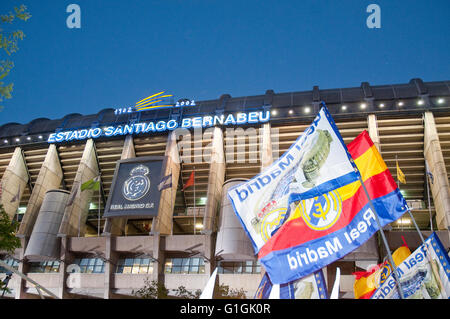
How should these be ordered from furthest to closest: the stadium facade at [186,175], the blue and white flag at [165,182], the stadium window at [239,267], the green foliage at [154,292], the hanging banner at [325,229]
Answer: the stadium window at [239,267] < the stadium facade at [186,175] < the blue and white flag at [165,182] < the green foliage at [154,292] < the hanging banner at [325,229]

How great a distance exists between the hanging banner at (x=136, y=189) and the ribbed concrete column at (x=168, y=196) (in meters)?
1.08

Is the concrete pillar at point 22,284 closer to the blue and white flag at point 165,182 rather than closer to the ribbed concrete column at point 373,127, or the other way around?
the blue and white flag at point 165,182

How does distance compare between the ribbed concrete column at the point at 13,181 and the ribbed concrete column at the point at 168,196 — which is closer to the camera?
the ribbed concrete column at the point at 168,196

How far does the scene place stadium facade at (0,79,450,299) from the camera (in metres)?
48.9

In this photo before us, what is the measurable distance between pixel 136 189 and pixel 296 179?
43.8m

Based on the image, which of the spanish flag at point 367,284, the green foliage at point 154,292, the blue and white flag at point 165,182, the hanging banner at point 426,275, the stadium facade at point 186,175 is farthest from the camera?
the stadium facade at point 186,175

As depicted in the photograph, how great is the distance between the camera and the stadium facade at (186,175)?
48.9 meters

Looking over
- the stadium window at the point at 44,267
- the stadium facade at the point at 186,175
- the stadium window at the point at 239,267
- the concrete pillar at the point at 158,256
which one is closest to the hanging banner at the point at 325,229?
the stadium facade at the point at 186,175

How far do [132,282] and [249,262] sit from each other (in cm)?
1456

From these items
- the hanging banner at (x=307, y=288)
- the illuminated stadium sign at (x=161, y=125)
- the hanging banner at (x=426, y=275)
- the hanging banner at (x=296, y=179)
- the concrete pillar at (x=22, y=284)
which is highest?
the illuminated stadium sign at (x=161, y=125)

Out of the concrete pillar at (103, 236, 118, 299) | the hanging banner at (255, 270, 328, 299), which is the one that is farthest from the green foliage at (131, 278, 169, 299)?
the hanging banner at (255, 270, 328, 299)

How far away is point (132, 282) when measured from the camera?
1971 inches

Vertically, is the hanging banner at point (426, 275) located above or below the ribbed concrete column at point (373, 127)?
below

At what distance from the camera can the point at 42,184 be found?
59.5 meters
